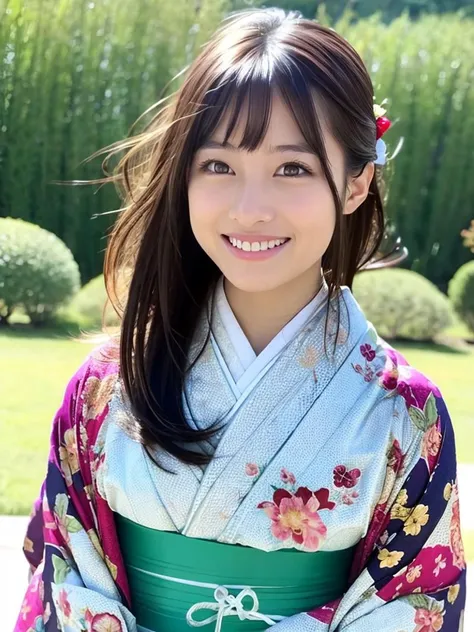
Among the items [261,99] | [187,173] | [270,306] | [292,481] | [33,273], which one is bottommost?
[33,273]

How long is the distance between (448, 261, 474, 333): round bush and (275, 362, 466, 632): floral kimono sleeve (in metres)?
6.57

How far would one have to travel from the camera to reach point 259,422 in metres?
1.41

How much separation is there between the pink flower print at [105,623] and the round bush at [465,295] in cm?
674

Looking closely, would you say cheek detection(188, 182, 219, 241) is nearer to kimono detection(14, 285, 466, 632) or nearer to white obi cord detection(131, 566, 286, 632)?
kimono detection(14, 285, 466, 632)

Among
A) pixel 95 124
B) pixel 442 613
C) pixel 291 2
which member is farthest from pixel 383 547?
pixel 291 2

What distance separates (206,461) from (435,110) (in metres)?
9.21

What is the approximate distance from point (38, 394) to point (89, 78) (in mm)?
5049

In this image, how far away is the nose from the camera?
1293 millimetres

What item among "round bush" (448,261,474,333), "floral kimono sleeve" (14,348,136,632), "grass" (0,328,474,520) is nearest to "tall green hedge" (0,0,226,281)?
"grass" (0,328,474,520)

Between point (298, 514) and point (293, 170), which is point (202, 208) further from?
point (298, 514)

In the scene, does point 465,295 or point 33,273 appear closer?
point 33,273

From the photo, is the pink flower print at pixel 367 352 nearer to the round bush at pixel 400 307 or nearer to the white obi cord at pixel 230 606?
the white obi cord at pixel 230 606

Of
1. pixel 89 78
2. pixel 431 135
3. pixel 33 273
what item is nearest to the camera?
pixel 33 273

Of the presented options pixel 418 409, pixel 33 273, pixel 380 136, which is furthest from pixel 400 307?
pixel 418 409
